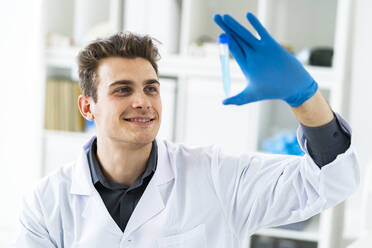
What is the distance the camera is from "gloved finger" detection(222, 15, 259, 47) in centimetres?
115

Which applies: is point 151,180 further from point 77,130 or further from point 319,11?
point 319,11

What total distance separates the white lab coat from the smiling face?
0.43ft

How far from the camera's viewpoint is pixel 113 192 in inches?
65.2

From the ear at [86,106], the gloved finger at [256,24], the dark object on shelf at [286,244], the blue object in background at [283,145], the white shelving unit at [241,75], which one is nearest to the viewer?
the gloved finger at [256,24]

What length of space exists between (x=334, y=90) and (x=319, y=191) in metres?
1.31

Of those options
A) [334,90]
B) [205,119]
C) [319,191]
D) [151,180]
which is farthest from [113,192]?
[334,90]

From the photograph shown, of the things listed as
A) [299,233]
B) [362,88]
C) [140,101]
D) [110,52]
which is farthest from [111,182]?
[362,88]

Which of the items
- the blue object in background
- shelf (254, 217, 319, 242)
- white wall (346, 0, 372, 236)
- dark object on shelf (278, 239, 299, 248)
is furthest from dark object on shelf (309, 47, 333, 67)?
dark object on shelf (278, 239, 299, 248)

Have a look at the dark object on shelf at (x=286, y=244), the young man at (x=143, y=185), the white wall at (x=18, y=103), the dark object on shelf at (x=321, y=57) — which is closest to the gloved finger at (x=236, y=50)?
the young man at (x=143, y=185)

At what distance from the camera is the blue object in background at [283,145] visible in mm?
2600

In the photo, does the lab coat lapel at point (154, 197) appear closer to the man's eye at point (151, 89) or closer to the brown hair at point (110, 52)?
the man's eye at point (151, 89)

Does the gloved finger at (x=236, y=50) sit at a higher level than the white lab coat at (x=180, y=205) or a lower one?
higher

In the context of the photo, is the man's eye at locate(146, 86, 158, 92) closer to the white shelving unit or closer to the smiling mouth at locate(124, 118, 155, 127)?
the smiling mouth at locate(124, 118, 155, 127)

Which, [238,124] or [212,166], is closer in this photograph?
[212,166]
